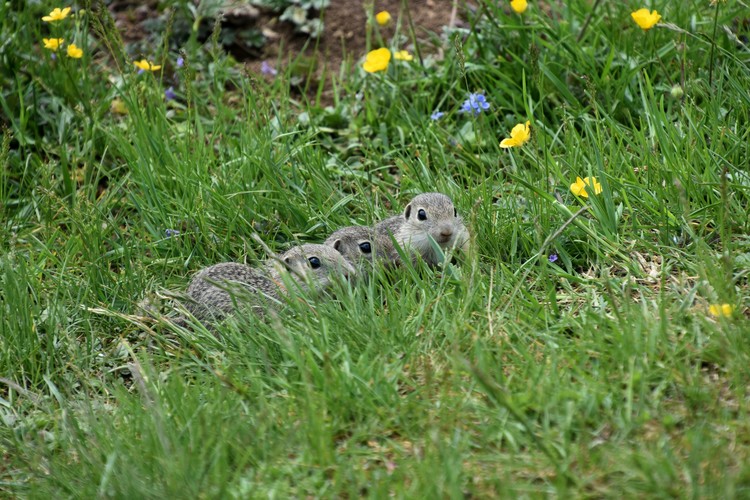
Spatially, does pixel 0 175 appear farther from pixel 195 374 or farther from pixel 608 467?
pixel 608 467

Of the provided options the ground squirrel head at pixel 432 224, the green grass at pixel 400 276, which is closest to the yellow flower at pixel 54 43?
the green grass at pixel 400 276

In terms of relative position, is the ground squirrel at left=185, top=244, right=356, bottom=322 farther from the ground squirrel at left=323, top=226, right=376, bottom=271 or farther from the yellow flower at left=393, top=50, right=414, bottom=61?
the yellow flower at left=393, top=50, right=414, bottom=61

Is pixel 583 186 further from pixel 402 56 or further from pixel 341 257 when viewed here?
pixel 402 56

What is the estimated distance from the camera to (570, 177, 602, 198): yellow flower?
5617 millimetres

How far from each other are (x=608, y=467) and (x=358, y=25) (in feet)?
19.4

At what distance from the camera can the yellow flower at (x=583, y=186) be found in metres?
5.62

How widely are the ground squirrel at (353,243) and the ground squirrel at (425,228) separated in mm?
79

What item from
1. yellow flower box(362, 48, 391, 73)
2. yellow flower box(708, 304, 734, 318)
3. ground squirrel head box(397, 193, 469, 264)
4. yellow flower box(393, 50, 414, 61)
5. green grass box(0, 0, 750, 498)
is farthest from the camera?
yellow flower box(393, 50, 414, 61)

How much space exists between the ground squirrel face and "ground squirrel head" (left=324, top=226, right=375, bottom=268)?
153mm

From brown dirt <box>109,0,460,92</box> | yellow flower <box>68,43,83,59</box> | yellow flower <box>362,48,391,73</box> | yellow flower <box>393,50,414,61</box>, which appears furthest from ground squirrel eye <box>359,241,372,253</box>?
yellow flower <box>68,43,83,59</box>

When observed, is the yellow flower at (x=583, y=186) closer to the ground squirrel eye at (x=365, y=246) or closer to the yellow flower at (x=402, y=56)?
the ground squirrel eye at (x=365, y=246)

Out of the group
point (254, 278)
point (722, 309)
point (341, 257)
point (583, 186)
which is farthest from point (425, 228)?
point (722, 309)

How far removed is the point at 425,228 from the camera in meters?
5.91

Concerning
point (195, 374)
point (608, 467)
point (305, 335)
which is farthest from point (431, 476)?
point (195, 374)
